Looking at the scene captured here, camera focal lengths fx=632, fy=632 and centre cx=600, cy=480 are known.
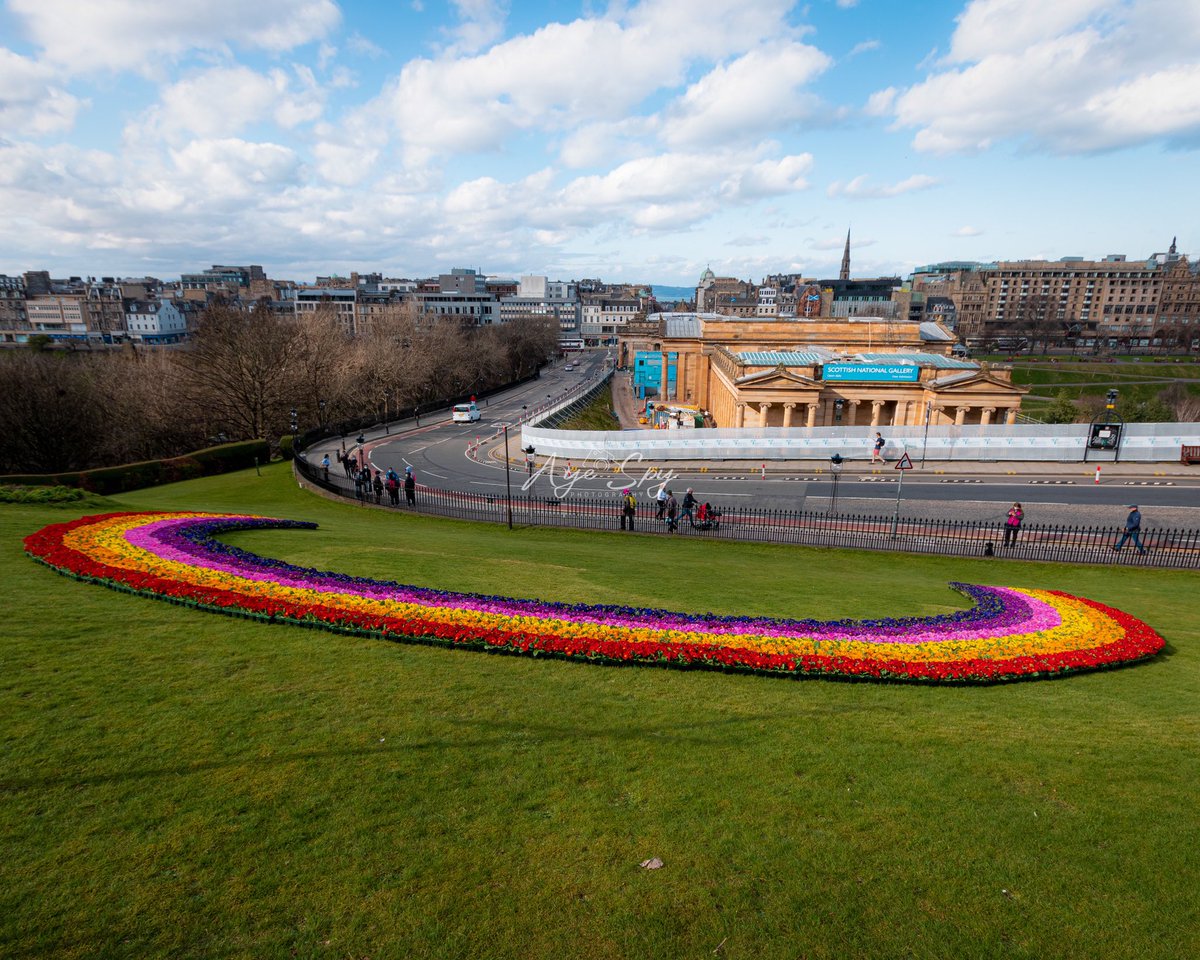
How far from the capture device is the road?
28859mm

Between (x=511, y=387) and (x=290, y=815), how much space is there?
85193 millimetres

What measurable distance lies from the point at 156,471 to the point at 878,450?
130ft

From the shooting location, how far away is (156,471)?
1256 inches

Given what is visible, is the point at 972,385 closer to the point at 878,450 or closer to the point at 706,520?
the point at 878,450

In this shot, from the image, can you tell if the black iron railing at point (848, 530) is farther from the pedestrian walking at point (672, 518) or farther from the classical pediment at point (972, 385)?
the classical pediment at point (972, 385)

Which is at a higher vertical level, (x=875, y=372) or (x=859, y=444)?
(x=875, y=372)

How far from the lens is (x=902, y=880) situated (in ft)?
18.8

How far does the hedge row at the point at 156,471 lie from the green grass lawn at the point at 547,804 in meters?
19.9

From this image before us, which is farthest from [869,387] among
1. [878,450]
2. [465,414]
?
[465,414]

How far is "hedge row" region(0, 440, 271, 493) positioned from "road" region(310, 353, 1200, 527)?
14.2 feet

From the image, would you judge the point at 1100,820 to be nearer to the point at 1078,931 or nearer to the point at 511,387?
the point at 1078,931

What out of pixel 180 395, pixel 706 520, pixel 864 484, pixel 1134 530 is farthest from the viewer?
pixel 180 395

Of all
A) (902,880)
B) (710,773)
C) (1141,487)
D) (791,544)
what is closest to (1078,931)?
(902,880)

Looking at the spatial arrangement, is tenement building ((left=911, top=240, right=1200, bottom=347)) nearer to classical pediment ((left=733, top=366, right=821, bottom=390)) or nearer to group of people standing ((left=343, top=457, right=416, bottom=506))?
classical pediment ((left=733, top=366, right=821, bottom=390))
